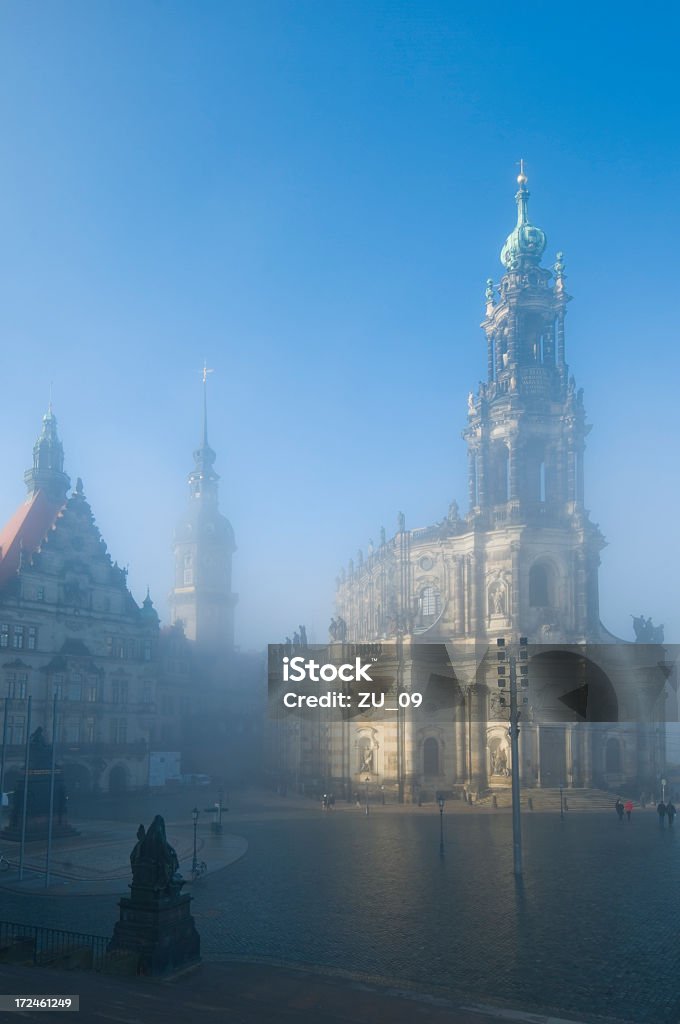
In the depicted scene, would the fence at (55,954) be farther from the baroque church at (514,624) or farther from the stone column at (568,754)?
the stone column at (568,754)

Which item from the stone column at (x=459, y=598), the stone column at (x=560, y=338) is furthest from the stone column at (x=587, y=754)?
the stone column at (x=560, y=338)

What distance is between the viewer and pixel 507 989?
19.4 meters

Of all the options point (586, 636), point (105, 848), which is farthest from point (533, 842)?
point (586, 636)

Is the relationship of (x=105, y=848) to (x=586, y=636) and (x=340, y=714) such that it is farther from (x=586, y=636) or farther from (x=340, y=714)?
(x=586, y=636)

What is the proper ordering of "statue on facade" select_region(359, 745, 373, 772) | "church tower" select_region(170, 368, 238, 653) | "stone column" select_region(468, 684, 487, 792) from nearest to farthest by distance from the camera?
"stone column" select_region(468, 684, 487, 792) → "statue on facade" select_region(359, 745, 373, 772) → "church tower" select_region(170, 368, 238, 653)

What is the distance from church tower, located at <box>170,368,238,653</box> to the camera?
11894 centimetres

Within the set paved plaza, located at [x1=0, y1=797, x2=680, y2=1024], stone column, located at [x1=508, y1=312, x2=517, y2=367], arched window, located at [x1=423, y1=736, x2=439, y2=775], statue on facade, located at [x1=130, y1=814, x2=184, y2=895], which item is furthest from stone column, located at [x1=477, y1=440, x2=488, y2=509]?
statue on facade, located at [x1=130, y1=814, x2=184, y2=895]

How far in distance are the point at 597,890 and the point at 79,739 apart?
5197 cm

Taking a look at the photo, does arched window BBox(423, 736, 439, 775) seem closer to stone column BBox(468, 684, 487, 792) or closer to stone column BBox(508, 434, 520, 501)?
stone column BBox(468, 684, 487, 792)

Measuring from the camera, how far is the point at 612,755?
6944 centimetres

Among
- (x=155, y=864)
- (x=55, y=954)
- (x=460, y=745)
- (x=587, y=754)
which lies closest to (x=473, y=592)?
(x=460, y=745)

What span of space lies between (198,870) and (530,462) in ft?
174

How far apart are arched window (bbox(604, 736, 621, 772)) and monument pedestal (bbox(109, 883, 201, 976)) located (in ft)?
177

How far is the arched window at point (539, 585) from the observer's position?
7362 centimetres
